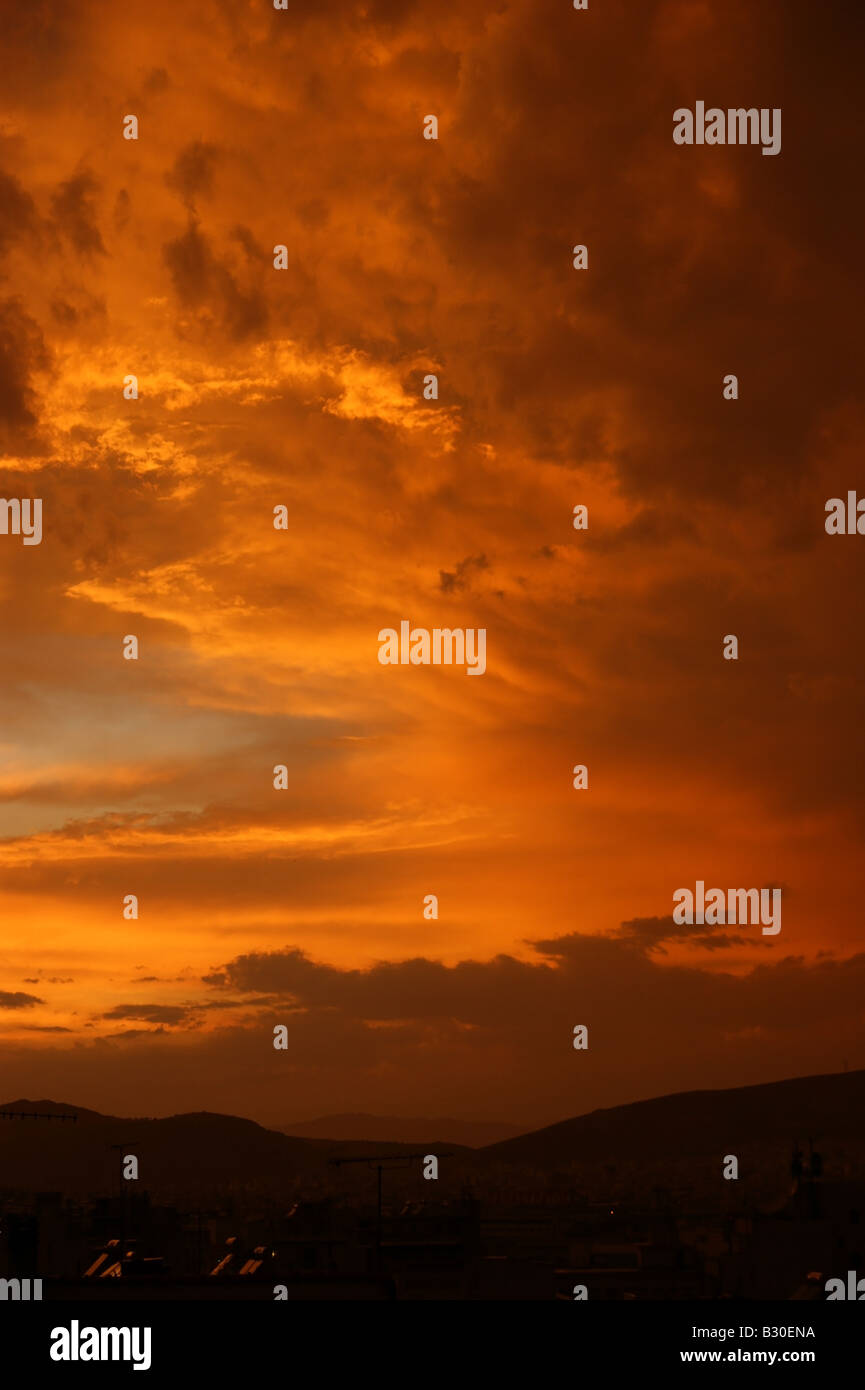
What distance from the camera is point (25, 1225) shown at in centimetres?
4362

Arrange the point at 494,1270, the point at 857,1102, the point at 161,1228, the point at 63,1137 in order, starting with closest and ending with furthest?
the point at 494,1270 → the point at 161,1228 → the point at 63,1137 → the point at 857,1102

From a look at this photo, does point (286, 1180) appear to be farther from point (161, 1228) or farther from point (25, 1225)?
point (25, 1225)
